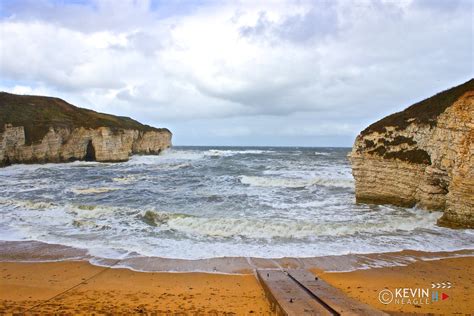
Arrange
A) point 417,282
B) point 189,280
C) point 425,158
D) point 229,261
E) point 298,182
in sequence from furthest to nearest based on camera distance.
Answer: point 298,182, point 425,158, point 229,261, point 189,280, point 417,282

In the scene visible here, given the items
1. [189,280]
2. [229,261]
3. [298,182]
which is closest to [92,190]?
[298,182]

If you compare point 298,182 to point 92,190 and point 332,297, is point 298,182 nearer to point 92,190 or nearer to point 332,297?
point 92,190

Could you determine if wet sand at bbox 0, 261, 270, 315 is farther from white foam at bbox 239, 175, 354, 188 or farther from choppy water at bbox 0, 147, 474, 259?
white foam at bbox 239, 175, 354, 188

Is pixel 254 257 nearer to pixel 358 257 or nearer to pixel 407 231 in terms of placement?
pixel 358 257

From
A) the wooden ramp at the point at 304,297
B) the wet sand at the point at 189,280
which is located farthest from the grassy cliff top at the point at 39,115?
the wooden ramp at the point at 304,297

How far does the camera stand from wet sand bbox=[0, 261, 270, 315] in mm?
6320

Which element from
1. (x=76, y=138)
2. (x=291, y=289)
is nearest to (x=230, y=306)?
(x=291, y=289)

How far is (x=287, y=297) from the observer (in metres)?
6.11

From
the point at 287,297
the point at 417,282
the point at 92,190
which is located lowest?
the point at 417,282

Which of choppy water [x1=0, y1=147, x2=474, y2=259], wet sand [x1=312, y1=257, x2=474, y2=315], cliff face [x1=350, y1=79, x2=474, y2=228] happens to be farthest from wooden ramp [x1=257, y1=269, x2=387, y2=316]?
cliff face [x1=350, y1=79, x2=474, y2=228]

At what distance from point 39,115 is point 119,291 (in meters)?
48.2

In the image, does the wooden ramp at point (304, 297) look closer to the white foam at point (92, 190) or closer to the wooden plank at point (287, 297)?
the wooden plank at point (287, 297)

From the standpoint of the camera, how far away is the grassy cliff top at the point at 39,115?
139ft

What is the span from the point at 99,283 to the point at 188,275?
2.02 meters
